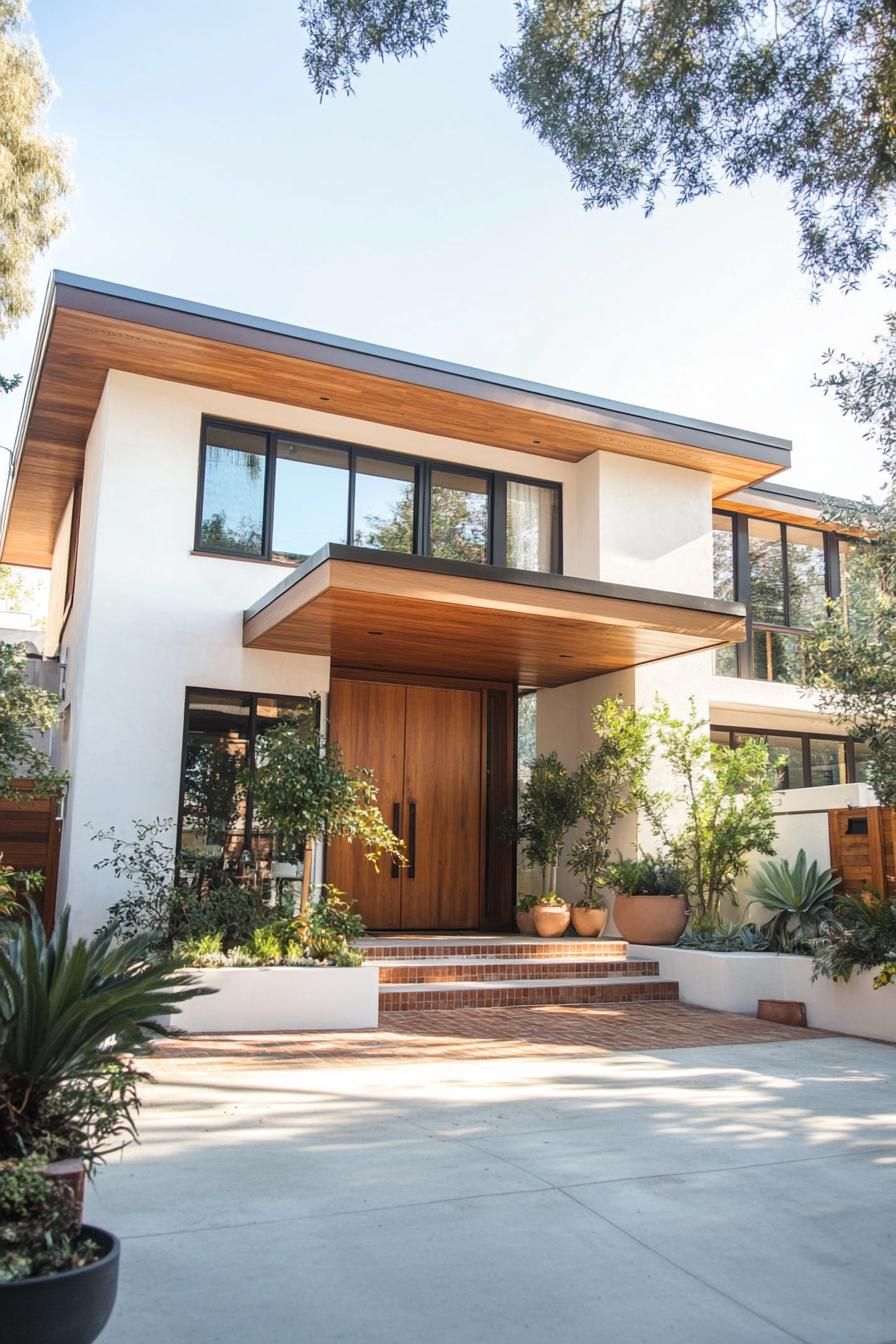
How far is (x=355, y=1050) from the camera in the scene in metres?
7.30

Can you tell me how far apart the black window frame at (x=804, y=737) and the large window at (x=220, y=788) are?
6.55 metres

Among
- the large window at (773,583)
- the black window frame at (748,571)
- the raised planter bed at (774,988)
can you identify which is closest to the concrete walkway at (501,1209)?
the raised planter bed at (774,988)

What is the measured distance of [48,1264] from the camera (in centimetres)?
253

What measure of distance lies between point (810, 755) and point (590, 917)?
207 inches

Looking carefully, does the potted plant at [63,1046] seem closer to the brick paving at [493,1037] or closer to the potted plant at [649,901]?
the brick paving at [493,1037]

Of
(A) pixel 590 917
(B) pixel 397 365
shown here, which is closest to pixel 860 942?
(A) pixel 590 917

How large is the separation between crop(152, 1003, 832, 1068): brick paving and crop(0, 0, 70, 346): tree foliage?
28.0 ft

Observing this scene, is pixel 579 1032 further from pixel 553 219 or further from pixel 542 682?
pixel 553 219

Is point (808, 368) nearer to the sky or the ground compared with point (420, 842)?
nearer to the sky

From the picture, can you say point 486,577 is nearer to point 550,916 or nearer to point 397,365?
point 397,365

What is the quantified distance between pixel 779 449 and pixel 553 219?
17.3 ft

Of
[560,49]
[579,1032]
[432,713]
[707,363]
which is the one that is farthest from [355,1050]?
[707,363]

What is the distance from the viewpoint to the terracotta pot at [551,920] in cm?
1120

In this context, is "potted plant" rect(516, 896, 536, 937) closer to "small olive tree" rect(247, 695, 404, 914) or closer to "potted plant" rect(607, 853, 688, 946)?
"potted plant" rect(607, 853, 688, 946)
